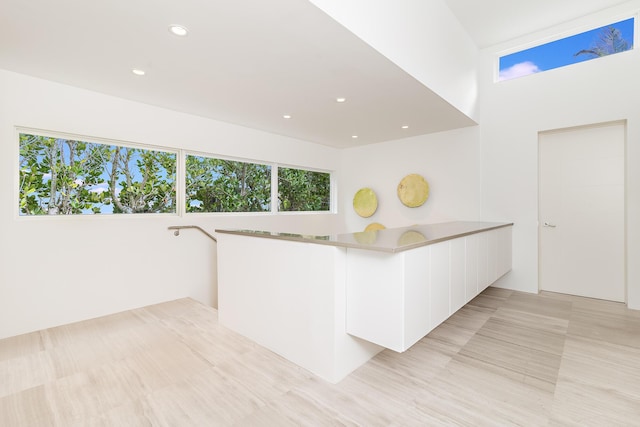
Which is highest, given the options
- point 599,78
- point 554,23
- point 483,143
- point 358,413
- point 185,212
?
point 554,23

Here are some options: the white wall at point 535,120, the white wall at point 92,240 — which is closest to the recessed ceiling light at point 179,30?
the white wall at point 92,240

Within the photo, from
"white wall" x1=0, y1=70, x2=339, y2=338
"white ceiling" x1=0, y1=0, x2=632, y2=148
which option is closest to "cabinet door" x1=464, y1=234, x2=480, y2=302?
"white ceiling" x1=0, y1=0, x2=632, y2=148

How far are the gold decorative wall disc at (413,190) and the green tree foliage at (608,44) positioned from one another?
248 cm

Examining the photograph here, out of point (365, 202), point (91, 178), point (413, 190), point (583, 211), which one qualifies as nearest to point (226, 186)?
point (91, 178)

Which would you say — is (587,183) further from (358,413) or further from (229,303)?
(229,303)

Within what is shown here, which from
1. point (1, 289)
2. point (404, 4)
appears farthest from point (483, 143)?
point (1, 289)

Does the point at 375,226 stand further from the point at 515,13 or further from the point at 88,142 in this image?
the point at 88,142

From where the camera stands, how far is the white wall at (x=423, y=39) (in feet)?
6.75

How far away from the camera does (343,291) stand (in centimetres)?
196

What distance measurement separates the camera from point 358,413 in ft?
5.37

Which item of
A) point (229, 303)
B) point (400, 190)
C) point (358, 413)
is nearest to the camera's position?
point (358, 413)

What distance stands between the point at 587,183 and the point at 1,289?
6312 mm

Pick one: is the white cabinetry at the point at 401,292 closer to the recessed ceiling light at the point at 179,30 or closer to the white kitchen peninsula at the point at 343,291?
the white kitchen peninsula at the point at 343,291

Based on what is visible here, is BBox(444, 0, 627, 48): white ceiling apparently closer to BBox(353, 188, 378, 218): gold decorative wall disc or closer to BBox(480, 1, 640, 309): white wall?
BBox(480, 1, 640, 309): white wall
